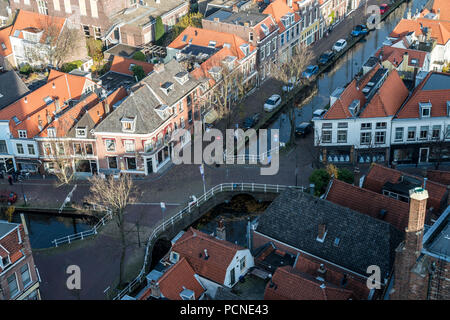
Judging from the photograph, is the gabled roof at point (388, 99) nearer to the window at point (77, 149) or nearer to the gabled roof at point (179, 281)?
the gabled roof at point (179, 281)

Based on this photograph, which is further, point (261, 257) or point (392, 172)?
point (392, 172)

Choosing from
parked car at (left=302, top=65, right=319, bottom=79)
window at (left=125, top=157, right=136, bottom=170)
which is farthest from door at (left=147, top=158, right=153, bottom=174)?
parked car at (left=302, top=65, right=319, bottom=79)

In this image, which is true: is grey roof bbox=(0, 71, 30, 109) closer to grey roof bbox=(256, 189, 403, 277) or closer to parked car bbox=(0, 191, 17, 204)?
parked car bbox=(0, 191, 17, 204)
